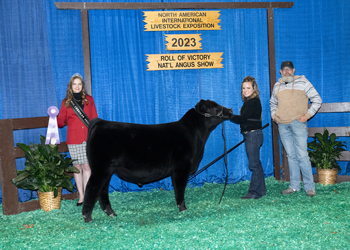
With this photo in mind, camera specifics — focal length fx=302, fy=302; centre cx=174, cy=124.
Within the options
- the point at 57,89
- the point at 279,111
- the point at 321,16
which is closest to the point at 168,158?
the point at 279,111

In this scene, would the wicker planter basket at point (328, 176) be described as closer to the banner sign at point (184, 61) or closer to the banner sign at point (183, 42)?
the banner sign at point (184, 61)

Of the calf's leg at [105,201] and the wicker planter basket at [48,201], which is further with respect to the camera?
the wicker planter basket at [48,201]

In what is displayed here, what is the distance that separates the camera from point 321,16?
197 inches

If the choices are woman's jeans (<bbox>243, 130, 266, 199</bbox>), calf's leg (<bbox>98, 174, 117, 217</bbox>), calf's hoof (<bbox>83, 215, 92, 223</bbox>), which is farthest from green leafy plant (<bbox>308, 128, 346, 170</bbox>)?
calf's hoof (<bbox>83, 215, 92, 223</bbox>)

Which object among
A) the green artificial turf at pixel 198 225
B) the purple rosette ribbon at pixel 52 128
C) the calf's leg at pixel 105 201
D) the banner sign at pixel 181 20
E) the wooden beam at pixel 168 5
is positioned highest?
the wooden beam at pixel 168 5

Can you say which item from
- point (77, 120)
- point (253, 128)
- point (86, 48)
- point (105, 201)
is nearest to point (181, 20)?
point (86, 48)

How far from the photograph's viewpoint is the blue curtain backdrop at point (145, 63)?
436 centimetres

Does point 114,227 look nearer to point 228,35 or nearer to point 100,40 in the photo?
point 100,40

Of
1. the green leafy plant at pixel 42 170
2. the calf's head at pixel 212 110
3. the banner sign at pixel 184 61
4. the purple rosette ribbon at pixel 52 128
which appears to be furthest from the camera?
the banner sign at pixel 184 61

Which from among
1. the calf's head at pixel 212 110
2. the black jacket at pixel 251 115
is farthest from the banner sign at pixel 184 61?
the calf's head at pixel 212 110

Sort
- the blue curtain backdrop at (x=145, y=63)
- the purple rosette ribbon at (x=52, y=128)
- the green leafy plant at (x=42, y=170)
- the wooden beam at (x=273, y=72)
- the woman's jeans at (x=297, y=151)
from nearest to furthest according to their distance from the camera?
the green leafy plant at (x=42, y=170) < the purple rosette ribbon at (x=52, y=128) < the woman's jeans at (x=297, y=151) < the blue curtain backdrop at (x=145, y=63) < the wooden beam at (x=273, y=72)

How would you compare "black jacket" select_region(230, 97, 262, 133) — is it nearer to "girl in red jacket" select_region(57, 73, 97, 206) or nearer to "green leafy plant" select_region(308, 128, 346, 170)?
"green leafy plant" select_region(308, 128, 346, 170)

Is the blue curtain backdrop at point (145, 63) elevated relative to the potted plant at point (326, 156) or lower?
elevated

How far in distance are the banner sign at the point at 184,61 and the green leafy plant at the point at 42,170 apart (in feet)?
6.22
